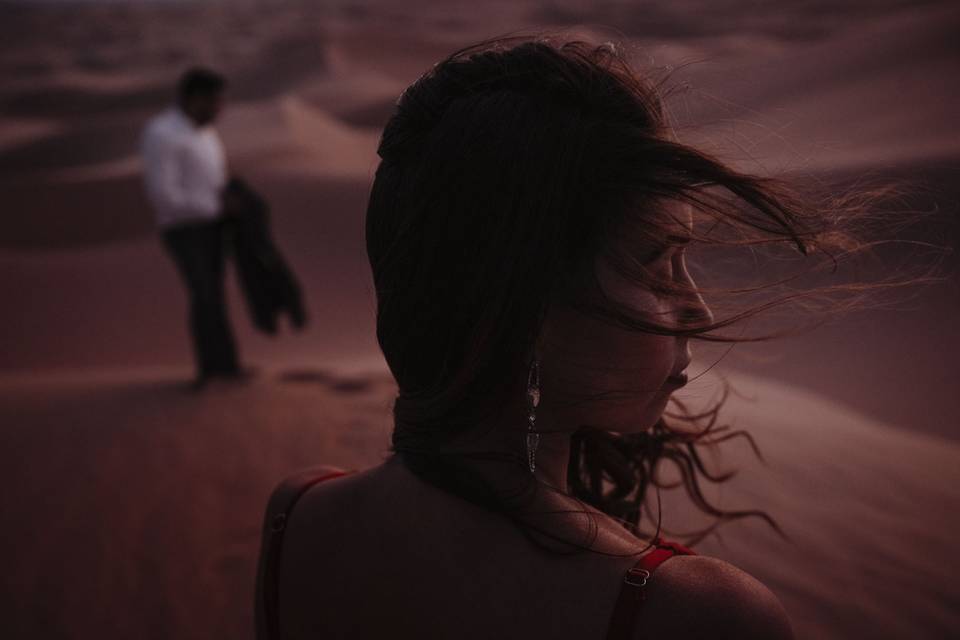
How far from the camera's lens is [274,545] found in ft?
4.99

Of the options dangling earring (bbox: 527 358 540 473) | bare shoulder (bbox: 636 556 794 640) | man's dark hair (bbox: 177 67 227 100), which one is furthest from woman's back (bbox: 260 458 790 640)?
man's dark hair (bbox: 177 67 227 100)

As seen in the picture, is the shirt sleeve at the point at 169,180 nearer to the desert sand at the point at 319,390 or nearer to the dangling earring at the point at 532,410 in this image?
the desert sand at the point at 319,390

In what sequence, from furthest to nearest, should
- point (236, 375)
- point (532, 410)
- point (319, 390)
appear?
1. point (236, 375)
2. point (319, 390)
3. point (532, 410)

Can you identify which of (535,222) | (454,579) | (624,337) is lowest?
(454,579)

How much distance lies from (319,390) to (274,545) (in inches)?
189

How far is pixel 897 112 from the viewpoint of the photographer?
10344mm

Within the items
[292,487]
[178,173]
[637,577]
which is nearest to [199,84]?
[178,173]

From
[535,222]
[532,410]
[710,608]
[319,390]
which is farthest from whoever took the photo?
[319,390]

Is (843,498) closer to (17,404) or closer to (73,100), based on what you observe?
(17,404)

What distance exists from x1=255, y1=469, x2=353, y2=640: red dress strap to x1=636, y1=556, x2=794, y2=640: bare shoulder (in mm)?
669

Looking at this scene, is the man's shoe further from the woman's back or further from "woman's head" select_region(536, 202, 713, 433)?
"woman's head" select_region(536, 202, 713, 433)

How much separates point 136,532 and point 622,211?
350cm

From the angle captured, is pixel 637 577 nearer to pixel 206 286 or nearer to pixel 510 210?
pixel 510 210

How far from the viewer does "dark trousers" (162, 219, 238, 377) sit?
641 cm
